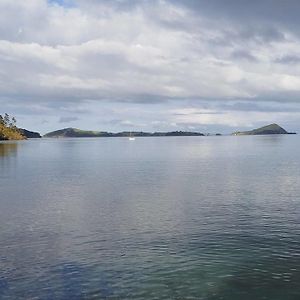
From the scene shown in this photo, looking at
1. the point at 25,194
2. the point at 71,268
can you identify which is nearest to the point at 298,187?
the point at 25,194

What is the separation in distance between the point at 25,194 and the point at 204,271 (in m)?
48.6

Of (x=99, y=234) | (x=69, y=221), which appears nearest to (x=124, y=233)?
(x=99, y=234)

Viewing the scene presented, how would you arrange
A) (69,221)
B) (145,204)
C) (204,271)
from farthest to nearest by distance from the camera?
1. (145,204)
2. (69,221)
3. (204,271)

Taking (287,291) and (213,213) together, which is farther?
(213,213)

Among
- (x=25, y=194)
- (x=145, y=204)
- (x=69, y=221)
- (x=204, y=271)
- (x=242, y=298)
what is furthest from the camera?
(x=25, y=194)

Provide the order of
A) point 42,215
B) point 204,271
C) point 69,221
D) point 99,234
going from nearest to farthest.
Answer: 1. point 204,271
2. point 99,234
3. point 69,221
4. point 42,215

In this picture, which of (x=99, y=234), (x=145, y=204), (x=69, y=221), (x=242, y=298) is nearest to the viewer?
(x=242, y=298)

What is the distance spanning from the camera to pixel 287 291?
30438mm

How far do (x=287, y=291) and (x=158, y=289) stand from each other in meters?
9.06

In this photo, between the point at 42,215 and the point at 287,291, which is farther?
the point at 42,215

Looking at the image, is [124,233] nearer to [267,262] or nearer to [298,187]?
[267,262]

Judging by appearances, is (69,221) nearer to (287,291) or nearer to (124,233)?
(124,233)

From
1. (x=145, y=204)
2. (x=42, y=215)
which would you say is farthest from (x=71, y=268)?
(x=145, y=204)

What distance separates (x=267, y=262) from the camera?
36562 millimetres
